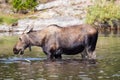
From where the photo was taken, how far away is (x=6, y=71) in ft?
72.4

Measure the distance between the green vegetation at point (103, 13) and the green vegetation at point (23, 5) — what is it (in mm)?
15060

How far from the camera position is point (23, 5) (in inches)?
3167

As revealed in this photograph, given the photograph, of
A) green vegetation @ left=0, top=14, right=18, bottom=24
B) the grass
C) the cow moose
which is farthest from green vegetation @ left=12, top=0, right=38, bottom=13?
the cow moose

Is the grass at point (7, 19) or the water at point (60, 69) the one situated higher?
the water at point (60, 69)

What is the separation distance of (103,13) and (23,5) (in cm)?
1867

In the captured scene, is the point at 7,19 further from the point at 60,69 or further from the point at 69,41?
the point at 60,69

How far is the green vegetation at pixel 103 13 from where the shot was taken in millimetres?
65812

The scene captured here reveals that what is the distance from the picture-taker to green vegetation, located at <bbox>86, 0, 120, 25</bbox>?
65.8m

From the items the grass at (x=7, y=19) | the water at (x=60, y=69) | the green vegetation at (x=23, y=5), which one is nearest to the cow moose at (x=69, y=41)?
the water at (x=60, y=69)

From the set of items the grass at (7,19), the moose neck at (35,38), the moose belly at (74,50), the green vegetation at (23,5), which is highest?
the moose neck at (35,38)

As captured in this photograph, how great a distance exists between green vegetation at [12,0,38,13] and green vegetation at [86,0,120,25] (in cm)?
1506

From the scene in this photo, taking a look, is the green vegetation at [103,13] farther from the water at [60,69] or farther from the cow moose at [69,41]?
the cow moose at [69,41]

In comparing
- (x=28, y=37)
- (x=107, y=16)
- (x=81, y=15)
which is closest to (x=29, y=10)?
(x=81, y=15)

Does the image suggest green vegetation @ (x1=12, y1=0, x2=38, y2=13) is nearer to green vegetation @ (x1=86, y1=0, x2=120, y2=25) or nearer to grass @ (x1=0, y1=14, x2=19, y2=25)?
grass @ (x1=0, y1=14, x2=19, y2=25)
